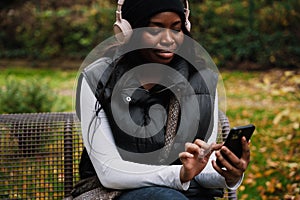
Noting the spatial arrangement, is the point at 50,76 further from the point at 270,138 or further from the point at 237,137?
the point at 237,137

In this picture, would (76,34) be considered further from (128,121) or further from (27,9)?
(128,121)

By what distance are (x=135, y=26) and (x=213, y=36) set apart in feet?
31.3

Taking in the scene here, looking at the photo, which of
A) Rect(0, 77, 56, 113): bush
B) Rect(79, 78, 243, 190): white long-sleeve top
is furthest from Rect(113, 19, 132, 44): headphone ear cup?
Rect(0, 77, 56, 113): bush

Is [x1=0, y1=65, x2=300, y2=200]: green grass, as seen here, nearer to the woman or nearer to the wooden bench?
the wooden bench

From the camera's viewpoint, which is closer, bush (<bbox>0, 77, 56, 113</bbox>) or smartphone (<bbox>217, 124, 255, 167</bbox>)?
smartphone (<bbox>217, 124, 255, 167</bbox>)

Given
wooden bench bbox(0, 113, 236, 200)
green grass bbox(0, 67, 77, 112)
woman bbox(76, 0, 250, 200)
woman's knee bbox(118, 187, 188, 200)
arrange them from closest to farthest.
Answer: woman's knee bbox(118, 187, 188, 200) < woman bbox(76, 0, 250, 200) < wooden bench bbox(0, 113, 236, 200) < green grass bbox(0, 67, 77, 112)

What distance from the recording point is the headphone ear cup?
2.47 m

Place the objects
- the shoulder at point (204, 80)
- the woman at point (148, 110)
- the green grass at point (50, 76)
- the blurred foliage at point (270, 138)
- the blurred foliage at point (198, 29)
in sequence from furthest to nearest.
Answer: the blurred foliage at point (198, 29) → the green grass at point (50, 76) → the blurred foliage at point (270, 138) → the shoulder at point (204, 80) → the woman at point (148, 110)

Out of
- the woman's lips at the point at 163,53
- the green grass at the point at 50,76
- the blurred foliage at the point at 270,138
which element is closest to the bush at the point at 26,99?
the blurred foliage at the point at 270,138

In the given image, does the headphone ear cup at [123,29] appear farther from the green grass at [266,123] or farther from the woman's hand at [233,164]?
the green grass at [266,123]

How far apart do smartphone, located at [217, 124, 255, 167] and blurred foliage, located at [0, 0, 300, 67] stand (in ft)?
28.7

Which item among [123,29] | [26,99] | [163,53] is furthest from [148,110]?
[26,99]

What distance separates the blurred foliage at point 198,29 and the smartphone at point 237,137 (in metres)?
8.74

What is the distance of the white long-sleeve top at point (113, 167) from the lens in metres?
2.35
